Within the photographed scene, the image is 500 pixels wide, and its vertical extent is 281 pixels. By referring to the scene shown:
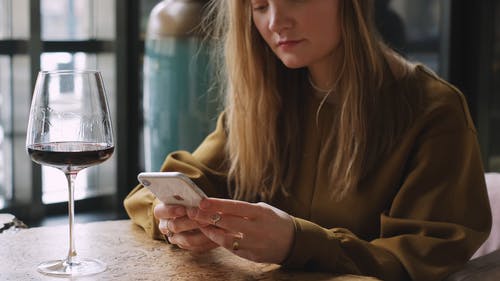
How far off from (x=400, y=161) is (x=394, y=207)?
10cm

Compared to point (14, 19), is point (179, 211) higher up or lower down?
lower down

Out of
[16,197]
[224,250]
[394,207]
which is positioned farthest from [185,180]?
[16,197]

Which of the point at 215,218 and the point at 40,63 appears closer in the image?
the point at 215,218

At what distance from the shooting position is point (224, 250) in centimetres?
147

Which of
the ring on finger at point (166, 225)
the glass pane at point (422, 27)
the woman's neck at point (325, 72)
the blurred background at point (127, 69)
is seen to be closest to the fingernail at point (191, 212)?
the ring on finger at point (166, 225)

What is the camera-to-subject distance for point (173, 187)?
1295 millimetres

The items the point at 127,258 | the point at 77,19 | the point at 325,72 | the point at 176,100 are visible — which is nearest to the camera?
the point at 127,258

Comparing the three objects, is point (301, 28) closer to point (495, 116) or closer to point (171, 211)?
point (171, 211)

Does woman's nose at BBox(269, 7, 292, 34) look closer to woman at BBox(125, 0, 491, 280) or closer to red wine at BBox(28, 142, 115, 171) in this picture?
woman at BBox(125, 0, 491, 280)

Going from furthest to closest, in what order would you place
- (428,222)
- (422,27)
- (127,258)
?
(422,27)
(428,222)
(127,258)

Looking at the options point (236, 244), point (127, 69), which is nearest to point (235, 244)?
point (236, 244)

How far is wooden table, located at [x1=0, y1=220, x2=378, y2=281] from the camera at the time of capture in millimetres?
1292

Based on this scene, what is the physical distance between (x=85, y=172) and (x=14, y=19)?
31.9 inches

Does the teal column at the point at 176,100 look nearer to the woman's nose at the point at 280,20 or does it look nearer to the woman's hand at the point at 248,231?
the woman's nose at the point at 280,20
